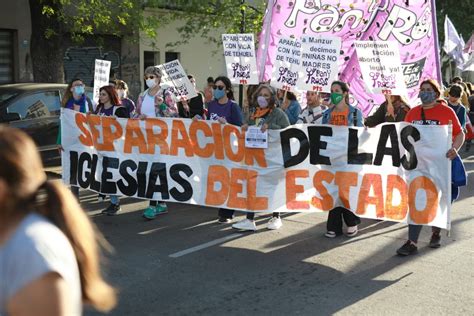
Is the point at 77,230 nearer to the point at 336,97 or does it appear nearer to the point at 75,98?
the point at 336,97

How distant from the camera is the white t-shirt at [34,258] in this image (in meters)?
1.64

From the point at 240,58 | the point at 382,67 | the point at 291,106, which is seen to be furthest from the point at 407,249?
the point at 240,58

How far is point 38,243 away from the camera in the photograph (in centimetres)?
168

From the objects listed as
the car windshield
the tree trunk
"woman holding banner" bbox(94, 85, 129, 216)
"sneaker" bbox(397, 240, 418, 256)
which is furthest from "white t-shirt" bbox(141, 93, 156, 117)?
the tree trunk

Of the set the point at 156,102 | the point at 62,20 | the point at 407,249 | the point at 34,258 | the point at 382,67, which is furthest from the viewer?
the point at 62,20

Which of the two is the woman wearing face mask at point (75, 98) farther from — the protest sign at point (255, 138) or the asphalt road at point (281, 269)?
the protest sign at point (255, 138)

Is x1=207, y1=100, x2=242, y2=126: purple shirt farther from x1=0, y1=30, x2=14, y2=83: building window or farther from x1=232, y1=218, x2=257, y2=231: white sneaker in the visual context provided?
x1=0, y1=30, x2=14, y2=83: building window

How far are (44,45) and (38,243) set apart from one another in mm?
12440

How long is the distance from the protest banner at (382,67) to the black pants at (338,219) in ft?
5.14

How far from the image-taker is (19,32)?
16.7 metres

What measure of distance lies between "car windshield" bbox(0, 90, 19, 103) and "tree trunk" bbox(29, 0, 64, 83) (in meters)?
3.30

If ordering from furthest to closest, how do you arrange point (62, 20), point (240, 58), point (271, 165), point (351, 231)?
point (62, 20) → point (240, 58) → point (351, 231) → point (271, 165)

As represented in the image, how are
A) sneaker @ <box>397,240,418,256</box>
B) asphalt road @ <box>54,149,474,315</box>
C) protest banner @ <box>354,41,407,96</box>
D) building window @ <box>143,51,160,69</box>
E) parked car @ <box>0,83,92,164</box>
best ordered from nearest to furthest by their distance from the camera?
asphalt road @ <box>54,149,474,315</box> → sneaker @ <box>397,240,418,256</box> → protest banner @ <box>354,41,407,96</box> → parked car @ <box>0,83,92,164</box> → building window @ <box>143,51,160,69</box>

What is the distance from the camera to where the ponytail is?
1.82 metres
